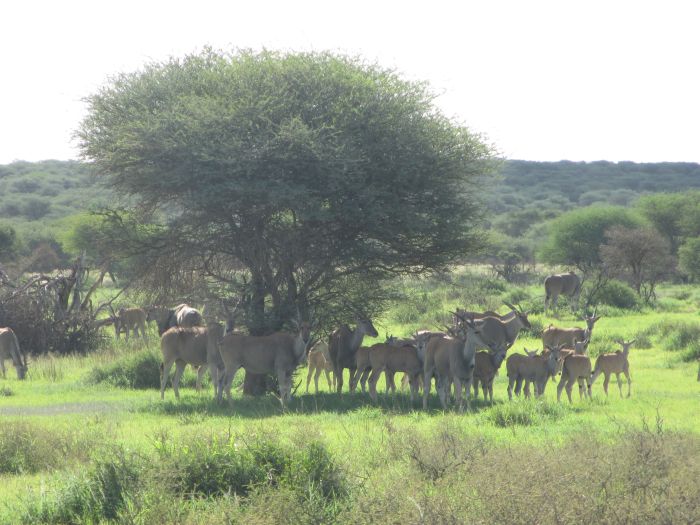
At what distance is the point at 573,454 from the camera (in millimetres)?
9336

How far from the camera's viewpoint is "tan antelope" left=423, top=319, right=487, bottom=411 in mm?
15852

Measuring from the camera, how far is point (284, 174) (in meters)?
17.1

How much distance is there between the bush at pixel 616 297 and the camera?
36.0 meters

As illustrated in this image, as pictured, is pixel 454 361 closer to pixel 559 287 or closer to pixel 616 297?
pixel 559 287

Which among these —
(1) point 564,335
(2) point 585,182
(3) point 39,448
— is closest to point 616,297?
(1) point 564,335

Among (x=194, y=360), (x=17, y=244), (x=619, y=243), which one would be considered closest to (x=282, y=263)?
(x=194, y=360)

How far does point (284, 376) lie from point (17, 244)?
47.2 meters

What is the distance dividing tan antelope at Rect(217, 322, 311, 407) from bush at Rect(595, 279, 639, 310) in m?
22.0

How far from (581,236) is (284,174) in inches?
1705

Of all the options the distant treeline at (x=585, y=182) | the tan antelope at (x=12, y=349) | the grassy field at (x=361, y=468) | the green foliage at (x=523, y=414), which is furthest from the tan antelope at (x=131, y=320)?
the distant treeline at (x=585, y=182)

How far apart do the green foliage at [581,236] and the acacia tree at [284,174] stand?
38.6 m

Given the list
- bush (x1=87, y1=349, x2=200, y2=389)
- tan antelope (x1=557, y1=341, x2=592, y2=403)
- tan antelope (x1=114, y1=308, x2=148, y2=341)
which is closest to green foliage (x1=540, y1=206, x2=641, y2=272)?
tan antelope (x1=114, y1=308, x2=148, y2=341)

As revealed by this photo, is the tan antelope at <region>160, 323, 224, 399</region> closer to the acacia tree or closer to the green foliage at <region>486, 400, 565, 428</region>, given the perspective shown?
the acacia tree

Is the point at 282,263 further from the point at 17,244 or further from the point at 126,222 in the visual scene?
the point at 17,244
